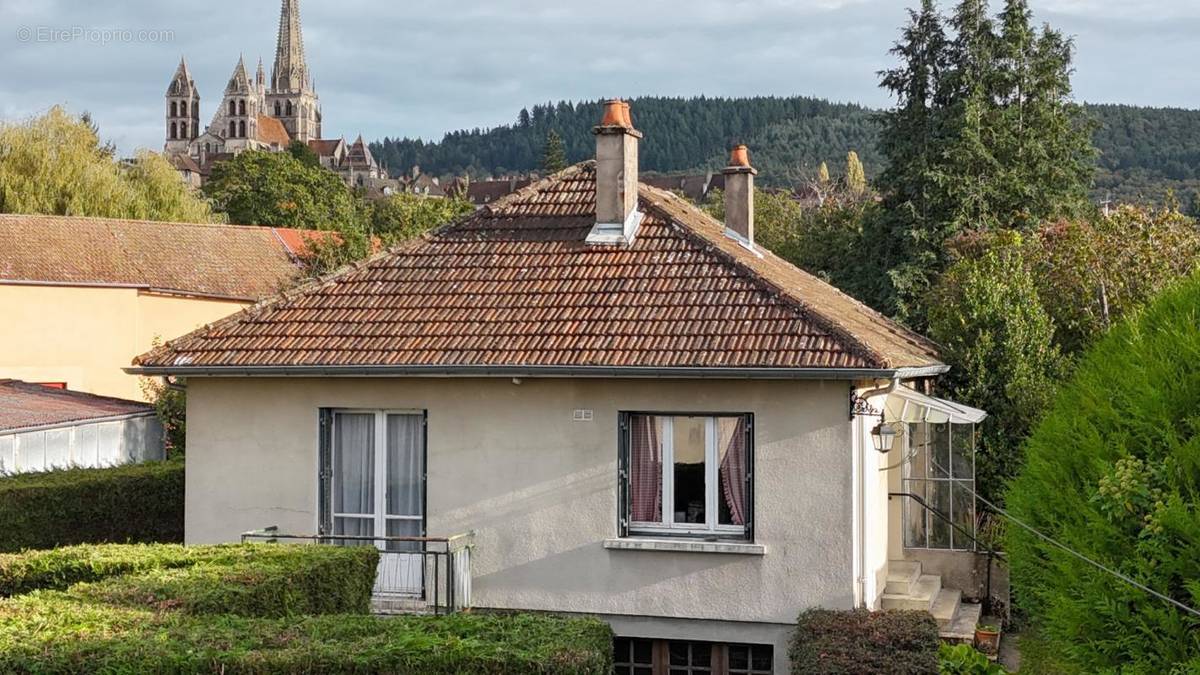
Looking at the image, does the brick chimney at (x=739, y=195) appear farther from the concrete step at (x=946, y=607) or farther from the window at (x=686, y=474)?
the concrete step at (x=946, y=607)

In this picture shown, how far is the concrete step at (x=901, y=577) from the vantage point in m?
16.6

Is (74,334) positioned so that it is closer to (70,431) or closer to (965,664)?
(70,431)

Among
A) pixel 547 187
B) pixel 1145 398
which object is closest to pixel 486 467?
pixel 547 187

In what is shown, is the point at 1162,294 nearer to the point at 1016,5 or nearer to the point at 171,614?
the point at 171,614

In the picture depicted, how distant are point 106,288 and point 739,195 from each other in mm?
24614

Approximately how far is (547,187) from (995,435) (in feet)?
24.1

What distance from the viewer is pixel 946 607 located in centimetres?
1680

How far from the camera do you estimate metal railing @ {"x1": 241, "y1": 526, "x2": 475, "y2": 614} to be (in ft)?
50.1

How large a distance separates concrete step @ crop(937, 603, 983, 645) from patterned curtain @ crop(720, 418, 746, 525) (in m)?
2.63

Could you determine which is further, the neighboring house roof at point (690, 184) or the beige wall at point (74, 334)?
the neighboring house roof at point (690, 184)

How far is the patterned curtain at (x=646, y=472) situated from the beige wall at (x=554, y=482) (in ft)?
0.80

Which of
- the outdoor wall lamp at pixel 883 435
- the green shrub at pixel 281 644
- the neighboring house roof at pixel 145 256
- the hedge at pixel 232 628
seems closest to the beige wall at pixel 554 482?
the outdoor wall lamp at pixel 883 435

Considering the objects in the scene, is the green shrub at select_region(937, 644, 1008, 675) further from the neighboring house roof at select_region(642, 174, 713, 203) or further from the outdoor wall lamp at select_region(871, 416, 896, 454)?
the neighboring house roof at select_region(642, 174, 713, 203)

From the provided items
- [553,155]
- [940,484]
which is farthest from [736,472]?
[553,155]
